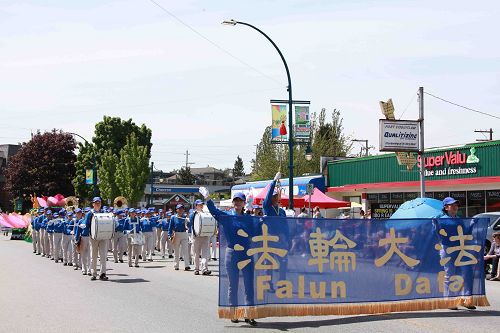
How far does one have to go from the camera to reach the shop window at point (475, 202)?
33906mm

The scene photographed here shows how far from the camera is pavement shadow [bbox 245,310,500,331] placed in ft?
32.9

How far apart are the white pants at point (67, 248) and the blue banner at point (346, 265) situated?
1395 cm

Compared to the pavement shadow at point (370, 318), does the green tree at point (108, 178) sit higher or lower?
higher

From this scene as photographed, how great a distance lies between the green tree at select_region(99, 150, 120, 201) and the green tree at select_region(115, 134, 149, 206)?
110 centimetres

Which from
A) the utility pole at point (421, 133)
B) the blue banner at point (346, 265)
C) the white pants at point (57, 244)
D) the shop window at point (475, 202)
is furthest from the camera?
the shop window at point (475, 202)

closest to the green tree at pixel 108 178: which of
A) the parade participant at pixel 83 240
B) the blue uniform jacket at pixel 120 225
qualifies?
the blue uniform jacket at pixel 120 225

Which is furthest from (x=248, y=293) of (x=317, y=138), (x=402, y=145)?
(x=317, y=138)

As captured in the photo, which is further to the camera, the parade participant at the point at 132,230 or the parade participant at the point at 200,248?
the parade participant at the point at 132,230

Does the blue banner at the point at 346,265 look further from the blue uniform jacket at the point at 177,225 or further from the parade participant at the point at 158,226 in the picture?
the parade participant at the point at 158,226

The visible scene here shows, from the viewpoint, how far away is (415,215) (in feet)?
61.0

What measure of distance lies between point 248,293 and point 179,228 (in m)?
11.5

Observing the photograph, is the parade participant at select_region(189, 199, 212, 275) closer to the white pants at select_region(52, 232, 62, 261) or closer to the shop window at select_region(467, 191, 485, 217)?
the white pants at select_region(52, 232, 62, 261)

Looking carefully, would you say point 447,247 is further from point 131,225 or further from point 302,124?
point 302,124

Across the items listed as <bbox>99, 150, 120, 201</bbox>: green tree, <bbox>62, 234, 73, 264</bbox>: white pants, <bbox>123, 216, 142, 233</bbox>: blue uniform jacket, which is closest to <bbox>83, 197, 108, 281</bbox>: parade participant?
<bbox>123, 216, 142, 233</bbox>: blue uniform jacket
